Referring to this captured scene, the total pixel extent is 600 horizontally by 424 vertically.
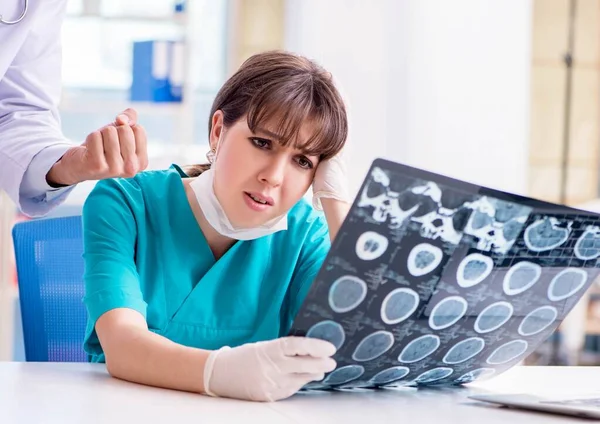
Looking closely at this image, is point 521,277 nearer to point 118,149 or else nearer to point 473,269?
point 473,269

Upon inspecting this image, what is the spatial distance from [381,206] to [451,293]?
17 centimetres

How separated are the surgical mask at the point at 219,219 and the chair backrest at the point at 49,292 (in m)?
0.31

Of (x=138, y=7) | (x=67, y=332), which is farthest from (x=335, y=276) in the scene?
(x=138, y=7)

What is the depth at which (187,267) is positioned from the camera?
1354mm


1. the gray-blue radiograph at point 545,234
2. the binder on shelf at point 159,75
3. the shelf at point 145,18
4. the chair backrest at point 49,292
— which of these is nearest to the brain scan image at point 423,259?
the gray-blue radiograph at point 545,234

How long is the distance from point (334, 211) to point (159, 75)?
2.13 m

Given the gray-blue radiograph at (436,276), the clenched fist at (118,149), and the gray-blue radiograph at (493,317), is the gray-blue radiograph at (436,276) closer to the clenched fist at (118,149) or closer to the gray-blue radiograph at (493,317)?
the gray-blue radiograph at (493,317)

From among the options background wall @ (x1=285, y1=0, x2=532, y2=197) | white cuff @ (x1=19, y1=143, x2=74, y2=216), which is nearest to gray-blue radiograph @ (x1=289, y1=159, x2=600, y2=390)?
white cuff @ (x1=19, y1=143, x2=74, y2=216)

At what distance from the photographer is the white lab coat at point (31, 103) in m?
1.43

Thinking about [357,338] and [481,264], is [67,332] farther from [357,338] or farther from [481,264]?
[481,264]

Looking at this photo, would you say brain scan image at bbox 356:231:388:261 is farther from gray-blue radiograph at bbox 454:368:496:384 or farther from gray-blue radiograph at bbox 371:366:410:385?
gray-blue radiograph at bbox 454:368:496:384

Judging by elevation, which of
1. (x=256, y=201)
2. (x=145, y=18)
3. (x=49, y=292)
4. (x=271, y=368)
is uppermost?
(x=145, y=18)

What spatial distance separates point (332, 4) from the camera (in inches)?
145

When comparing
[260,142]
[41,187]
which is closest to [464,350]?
[260,142]
